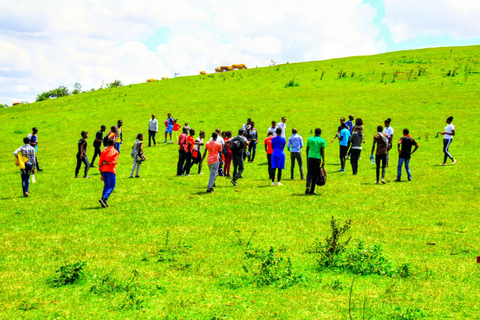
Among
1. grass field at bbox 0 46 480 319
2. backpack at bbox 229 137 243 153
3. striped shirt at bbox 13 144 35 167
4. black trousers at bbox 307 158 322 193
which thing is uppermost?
backpack at bbox 229 137 243 153

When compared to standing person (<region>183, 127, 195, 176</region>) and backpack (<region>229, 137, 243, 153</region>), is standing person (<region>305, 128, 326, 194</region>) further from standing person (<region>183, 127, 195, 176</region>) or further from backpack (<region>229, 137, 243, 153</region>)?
standing person (<region>183, 127, 195, 176</region>)

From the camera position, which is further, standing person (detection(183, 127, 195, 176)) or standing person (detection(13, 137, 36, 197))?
standing person (detection(183, 127, 195, 176))

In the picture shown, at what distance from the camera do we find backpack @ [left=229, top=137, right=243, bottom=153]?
17250 mm

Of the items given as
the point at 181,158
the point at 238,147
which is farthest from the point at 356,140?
the point at 181,158

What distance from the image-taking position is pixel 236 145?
56.9 feet

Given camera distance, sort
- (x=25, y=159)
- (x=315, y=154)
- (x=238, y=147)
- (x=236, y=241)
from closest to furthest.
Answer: (x=236, y=241), (x=315, y=154), (x=25, y=159), (x=238, y=147)

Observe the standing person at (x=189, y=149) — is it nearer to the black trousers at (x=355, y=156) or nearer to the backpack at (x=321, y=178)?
the backpack at (x=321, y=178)

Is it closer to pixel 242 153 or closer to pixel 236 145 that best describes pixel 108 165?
pixel 236 145

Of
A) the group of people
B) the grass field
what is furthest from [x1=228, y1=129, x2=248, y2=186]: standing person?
the grass field

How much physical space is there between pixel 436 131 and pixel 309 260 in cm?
2678

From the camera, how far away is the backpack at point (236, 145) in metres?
17.2

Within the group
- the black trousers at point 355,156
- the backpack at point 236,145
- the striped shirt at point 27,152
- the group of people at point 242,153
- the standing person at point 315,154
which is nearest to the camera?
the group of people at point 242,153

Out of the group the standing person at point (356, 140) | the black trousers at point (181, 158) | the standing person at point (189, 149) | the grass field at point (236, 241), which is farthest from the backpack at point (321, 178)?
the black trousers at point (181, 158)

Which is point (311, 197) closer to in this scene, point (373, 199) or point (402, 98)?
point (373, 199)
